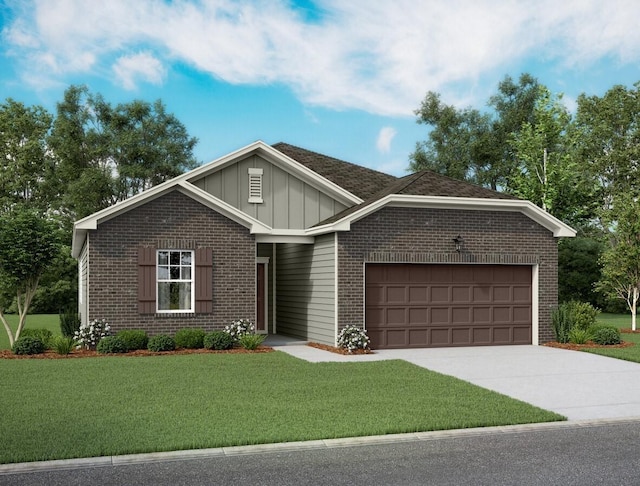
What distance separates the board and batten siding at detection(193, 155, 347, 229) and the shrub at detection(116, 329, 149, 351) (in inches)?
191

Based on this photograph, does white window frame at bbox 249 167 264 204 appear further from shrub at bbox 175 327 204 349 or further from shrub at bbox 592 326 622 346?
shrub at bbox 592 326 622 346

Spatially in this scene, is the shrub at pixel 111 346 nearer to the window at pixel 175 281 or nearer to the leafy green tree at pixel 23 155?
the window at pixel 175 281

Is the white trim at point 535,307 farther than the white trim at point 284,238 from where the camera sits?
Yes

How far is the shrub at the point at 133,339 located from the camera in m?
17.1

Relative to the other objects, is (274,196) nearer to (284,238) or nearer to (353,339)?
(284,238)

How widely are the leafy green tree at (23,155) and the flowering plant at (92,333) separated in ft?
95.2

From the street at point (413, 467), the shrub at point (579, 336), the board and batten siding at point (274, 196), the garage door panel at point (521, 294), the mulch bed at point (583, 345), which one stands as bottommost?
the mulch bed at point (583, 345)

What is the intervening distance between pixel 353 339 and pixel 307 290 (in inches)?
125

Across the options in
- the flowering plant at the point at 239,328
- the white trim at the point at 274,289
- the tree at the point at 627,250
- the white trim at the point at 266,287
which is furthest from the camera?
the tree at the point at 627,250

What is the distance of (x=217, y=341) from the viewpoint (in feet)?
57.7

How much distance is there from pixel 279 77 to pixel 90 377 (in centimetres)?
2032

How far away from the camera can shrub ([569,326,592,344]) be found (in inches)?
744

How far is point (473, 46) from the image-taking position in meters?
27.1

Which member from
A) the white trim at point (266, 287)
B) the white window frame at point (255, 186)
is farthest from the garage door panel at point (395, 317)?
the white trim at point (266, 287)
